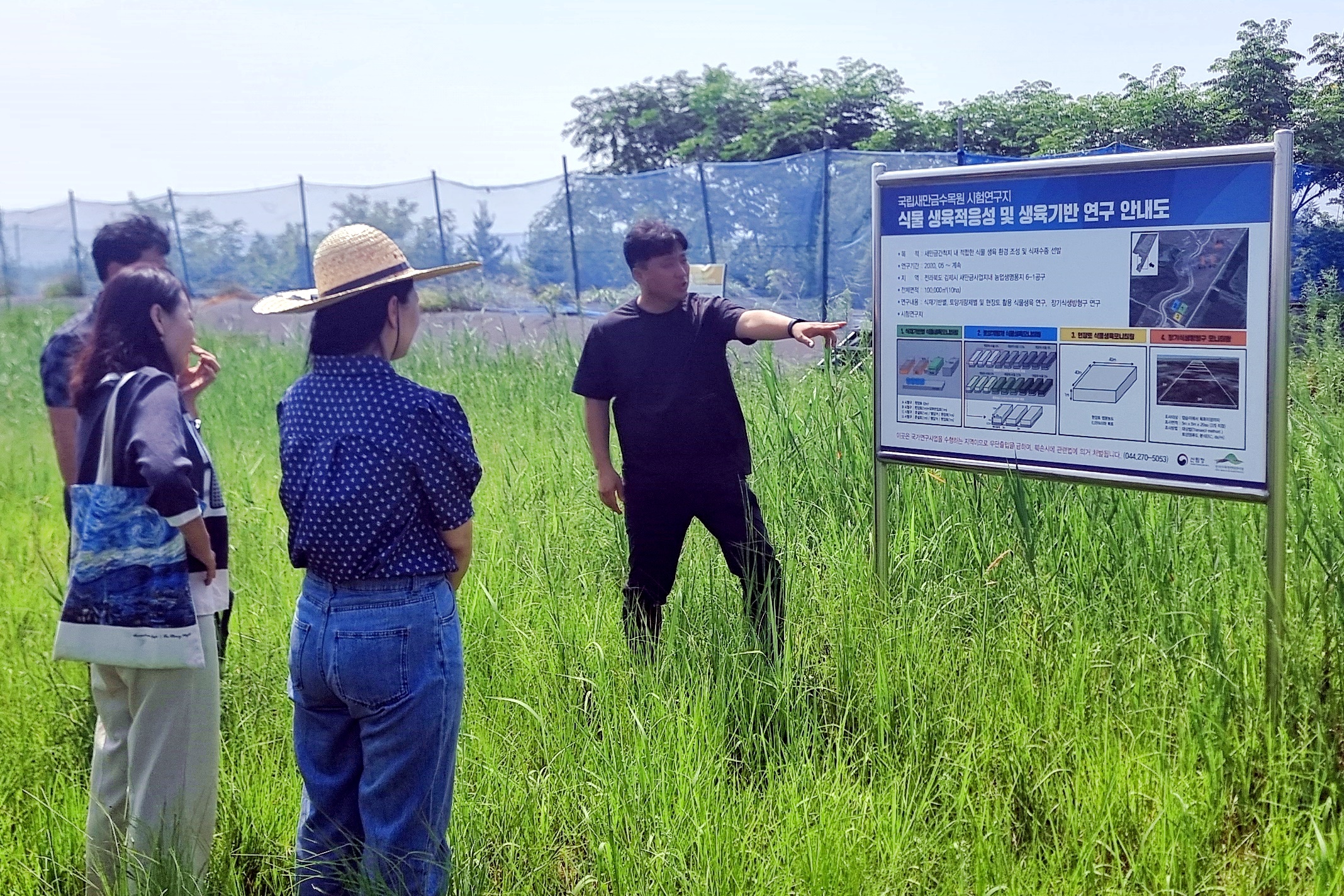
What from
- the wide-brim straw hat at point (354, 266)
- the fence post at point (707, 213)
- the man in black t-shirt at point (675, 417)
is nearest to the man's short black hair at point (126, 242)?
the man in black t-shirt at point (675, 417)

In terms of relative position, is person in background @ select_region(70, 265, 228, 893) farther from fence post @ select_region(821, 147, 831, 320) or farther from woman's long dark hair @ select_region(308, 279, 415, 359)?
fence post @ select_region(821, 147, 831, 320)

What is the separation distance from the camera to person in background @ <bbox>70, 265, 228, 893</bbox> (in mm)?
3027

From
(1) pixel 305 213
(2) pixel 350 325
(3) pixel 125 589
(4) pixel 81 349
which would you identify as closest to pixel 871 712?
(2) pixel 350 325

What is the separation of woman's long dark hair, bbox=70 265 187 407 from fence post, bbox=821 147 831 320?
28.4 ft

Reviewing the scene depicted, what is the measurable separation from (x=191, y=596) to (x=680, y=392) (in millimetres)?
1754

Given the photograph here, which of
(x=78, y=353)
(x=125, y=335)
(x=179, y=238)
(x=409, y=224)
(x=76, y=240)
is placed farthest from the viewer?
(x=76, y=240)

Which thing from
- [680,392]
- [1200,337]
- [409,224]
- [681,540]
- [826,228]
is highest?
[409,224]

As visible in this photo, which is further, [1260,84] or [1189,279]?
[1260,84]

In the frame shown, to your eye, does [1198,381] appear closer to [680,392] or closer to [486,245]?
[680,392]

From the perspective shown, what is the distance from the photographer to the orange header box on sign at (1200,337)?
10.9 feet

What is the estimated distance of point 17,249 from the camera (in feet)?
81.0

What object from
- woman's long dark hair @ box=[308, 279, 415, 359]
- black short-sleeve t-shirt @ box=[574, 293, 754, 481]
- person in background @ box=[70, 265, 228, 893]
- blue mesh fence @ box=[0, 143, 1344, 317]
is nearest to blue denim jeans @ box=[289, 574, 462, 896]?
person in background @ box=[70, 265, 228, 893]

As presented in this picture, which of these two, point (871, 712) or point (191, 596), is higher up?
point (191, 596)

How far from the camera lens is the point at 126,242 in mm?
4355
